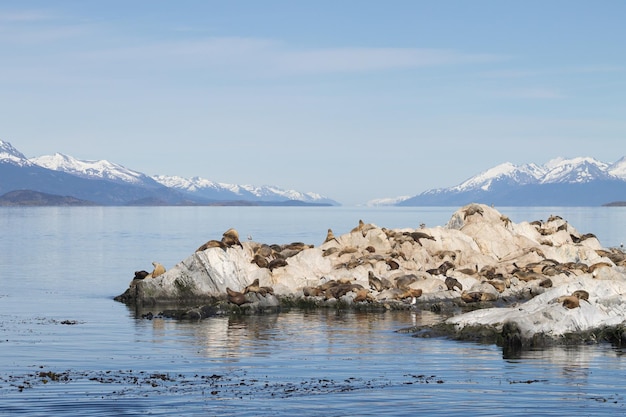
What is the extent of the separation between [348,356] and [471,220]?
3795 centimetres

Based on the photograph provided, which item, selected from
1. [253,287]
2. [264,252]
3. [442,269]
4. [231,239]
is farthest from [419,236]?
[253,287]

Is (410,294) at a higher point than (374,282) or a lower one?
lower

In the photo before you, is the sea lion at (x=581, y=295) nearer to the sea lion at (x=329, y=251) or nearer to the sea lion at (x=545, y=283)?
the sea lion at (x=545, y=283)

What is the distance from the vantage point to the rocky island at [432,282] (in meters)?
38.0

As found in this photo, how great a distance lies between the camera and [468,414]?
2477cm

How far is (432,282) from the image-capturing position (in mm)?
55969

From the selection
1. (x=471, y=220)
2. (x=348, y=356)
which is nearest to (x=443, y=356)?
(x=348, y=356)

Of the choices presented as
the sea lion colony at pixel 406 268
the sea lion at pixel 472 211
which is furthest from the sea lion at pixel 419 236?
the sea lion at pixel 472 211

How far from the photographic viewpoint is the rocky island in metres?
38.0

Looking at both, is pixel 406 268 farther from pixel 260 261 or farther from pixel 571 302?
pixel 571 302

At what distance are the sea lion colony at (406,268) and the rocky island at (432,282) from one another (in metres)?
0.07

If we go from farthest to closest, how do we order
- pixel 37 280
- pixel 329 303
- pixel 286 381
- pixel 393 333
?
pixel 37 280
pixel 329 303
pixel 393 333
pixel 286 381

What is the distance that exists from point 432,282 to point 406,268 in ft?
15.6

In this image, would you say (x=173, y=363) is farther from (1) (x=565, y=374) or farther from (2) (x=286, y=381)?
(1) (x=565, y=374)
